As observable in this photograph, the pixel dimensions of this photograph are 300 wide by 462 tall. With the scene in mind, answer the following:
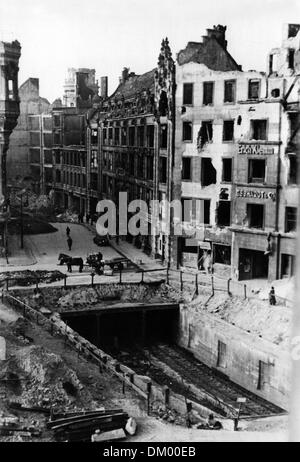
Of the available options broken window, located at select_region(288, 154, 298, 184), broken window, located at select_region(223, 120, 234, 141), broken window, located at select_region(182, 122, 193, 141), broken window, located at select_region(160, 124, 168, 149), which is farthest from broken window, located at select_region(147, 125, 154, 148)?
broken window, located at select_region(288, 154, 298, 184)

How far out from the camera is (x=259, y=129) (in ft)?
154

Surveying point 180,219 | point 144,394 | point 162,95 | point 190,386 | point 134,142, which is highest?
point 162,95

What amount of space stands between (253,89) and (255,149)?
430cm

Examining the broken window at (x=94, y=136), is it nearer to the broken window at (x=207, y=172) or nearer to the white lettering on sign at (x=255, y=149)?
the broken window at (x=207, y=172)

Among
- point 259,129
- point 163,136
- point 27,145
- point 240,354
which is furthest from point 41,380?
point 27,145

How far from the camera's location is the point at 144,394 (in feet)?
96.3

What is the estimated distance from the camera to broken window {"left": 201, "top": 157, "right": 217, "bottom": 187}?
50500 millimetres

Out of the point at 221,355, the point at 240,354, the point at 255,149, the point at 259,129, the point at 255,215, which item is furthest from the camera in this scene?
the point at 255,215

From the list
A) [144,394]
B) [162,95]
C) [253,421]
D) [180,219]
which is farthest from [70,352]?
[162,95]

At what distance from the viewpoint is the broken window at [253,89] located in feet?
154

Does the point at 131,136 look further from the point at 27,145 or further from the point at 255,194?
the point at 27,145

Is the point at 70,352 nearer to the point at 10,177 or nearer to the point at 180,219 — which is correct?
the point at 180,219
